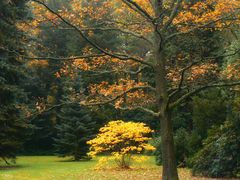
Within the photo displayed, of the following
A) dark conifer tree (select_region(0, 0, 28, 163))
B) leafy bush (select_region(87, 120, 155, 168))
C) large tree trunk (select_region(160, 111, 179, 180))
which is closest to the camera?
large tree trunk (select_region(160, 111, 179, 180))

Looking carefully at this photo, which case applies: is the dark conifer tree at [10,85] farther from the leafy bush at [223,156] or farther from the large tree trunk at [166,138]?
the large tree trunk at [166,138]

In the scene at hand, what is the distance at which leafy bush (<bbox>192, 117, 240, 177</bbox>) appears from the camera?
41.9 feet

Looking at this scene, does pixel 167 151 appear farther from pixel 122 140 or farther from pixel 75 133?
pixel 75 133

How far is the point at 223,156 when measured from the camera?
1303cm

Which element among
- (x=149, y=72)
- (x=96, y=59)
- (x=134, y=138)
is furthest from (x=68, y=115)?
(x=96, y=59)

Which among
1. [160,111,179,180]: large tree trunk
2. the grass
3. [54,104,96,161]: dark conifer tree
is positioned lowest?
the grass

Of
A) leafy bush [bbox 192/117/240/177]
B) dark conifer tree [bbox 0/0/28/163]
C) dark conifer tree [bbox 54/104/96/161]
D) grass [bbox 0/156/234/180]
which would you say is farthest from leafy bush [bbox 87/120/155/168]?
dark conifer tree [bbox 54/104/96/161]

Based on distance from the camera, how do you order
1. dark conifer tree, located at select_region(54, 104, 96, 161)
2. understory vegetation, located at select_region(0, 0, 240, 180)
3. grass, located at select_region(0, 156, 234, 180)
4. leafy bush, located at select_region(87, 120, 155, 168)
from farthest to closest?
1. dark conifer tree, located at select_region(54, 104, 96, 161)
2. leafy bush, located at select_region(87, 120, 155, 168)
3. grass, located at select_region(0, 156, 234, 180)
4. understory vegetation, located at select_region(0, 0, 240, 180)

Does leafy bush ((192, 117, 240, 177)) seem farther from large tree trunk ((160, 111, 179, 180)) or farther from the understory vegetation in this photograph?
large tree trunk ((160, 111, 179, 180))

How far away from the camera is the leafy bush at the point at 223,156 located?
12.8 meters

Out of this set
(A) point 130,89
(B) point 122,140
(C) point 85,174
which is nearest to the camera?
(A) point 130,89

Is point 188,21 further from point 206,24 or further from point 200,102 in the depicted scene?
point 200,102

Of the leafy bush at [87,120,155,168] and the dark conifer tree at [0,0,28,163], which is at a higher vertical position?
the dark conifer tree at [0,0,28,163]

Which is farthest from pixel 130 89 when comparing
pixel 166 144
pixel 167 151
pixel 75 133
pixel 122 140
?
pixel 75 133
